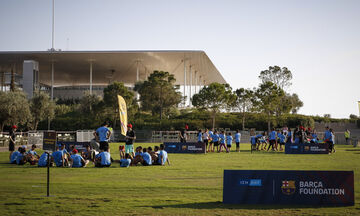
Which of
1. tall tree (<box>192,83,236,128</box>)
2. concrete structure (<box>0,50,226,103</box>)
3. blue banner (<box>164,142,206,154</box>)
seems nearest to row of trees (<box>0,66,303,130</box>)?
tall tree (<box>192,83,236,128</box>)

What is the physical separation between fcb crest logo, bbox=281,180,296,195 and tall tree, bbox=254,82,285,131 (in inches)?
1835

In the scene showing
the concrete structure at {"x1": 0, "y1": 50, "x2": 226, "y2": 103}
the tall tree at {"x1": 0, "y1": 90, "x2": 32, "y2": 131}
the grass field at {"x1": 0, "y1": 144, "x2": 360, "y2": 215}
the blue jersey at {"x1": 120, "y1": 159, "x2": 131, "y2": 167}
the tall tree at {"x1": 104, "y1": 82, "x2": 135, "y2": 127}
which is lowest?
the grass field at {"x1": 0, "y1": 144, "x2": 360, "y2": 215}

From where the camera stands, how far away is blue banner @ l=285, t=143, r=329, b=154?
2667cm

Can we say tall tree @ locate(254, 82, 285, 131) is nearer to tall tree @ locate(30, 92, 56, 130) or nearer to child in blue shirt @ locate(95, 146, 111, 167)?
tall tree @ locate(30, 92, 56, 130)

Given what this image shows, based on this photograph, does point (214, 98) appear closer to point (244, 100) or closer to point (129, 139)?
point (244, 100)

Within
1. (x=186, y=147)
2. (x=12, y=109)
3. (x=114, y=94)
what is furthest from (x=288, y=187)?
(x=114, y=94)

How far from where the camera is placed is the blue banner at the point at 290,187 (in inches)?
320

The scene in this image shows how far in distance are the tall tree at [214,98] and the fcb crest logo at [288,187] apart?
145ft

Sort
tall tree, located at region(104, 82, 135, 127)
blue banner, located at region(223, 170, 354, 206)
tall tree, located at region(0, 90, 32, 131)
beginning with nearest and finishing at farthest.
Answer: blue banner, located at region(223, 170, 354, 206), tall tree, located at region(0, 90, 32, 131), tall tree, located at region(104, 82, 135, 127)

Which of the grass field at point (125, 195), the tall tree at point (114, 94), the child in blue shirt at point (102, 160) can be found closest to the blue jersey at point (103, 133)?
the child in blue shirt at point (102, 160)

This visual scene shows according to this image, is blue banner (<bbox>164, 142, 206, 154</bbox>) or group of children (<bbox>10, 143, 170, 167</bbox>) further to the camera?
blue banner (<bbox>164, 142, 206, 154</bbox>)

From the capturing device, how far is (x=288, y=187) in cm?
820

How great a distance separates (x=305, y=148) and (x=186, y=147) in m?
8.08

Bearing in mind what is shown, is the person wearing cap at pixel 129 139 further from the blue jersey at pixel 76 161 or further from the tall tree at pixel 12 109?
the tall tree at pixel 12 109
